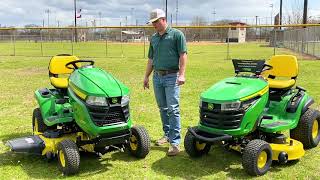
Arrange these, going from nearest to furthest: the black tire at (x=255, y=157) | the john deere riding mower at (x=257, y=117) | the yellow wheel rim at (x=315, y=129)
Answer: the black tire at (x=255, y=157) → the john deere riding mower at (x=257, y=117) → the yellow wheel rim at (x=315, y=129)

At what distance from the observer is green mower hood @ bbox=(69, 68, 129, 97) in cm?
501

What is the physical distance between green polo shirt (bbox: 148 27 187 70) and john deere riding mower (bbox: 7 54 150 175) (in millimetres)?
799

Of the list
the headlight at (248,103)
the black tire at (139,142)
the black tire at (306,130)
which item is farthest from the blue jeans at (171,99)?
the black tire at (306,130)

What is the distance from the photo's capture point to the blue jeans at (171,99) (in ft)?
19.2

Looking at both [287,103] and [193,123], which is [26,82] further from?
[287,103]

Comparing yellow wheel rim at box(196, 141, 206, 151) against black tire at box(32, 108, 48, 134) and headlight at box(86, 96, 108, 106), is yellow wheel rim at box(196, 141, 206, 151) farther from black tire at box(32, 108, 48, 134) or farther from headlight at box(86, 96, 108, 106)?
black tire at box(32, 108, 48, 134)

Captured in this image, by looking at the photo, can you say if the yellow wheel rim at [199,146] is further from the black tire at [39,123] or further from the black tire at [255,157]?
the black tire at [39,123]

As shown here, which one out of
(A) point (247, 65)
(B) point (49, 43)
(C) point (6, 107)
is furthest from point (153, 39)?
(B) point (49, 43)

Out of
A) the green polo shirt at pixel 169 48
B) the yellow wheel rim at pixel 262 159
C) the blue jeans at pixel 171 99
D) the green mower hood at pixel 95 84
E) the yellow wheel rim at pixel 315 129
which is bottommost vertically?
the yellow wheel rim at pixel 262 159

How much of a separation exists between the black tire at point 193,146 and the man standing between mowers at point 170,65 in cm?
Result: 30

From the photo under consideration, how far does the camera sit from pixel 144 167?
17.9 ft

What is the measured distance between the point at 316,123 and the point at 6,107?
6629mm

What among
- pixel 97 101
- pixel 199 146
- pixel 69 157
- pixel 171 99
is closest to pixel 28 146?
pixel 69 157

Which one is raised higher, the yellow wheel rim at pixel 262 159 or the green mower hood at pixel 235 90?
the green mower hood at pixel 235 90
